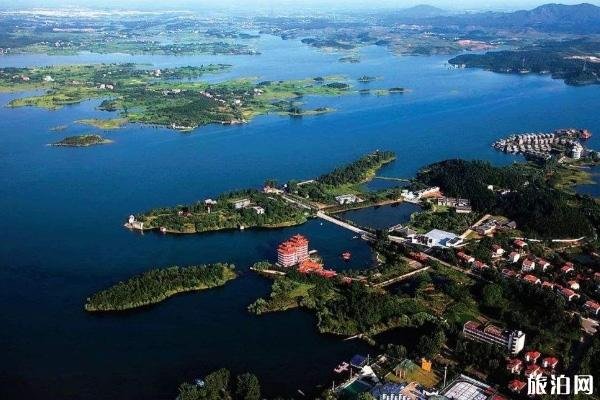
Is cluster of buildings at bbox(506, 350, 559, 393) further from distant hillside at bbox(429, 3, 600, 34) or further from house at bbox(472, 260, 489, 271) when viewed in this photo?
distant hillside at bbox(429, 3, 600, 34)

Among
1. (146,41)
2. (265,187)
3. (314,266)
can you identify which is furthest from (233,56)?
(314,266)

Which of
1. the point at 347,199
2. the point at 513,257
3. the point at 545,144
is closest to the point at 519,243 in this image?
the point at 513,257

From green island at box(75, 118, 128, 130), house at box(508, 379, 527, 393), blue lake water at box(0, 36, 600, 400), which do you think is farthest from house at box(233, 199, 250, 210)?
green island at box(75, 118, 128, 130)

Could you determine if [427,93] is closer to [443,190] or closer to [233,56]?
[443,190]

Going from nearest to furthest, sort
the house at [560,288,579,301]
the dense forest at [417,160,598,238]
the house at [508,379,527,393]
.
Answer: the house at [508,379,527,393] < the house at [560,288,579,301] < the dense forest at [417,160,598,238]

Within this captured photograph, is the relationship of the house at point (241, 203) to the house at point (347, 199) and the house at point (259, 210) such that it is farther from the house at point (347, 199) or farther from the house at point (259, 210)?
the house at point (347, 199)

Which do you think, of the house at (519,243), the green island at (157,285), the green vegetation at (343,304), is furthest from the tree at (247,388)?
the house at (519,243)

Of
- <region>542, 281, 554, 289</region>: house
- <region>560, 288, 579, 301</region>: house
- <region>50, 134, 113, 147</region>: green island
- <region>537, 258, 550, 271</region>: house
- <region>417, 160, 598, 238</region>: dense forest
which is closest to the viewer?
<region>560, 288, 579, 301</region>: house
